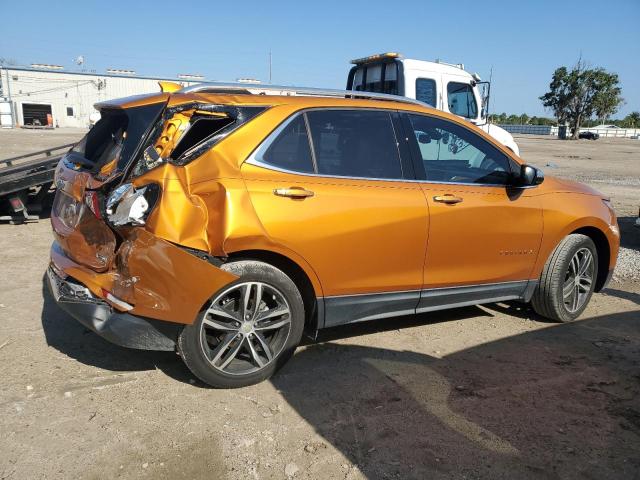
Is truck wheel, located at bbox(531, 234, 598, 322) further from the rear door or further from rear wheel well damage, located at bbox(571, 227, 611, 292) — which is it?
the rear door

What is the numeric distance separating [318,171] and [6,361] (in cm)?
255

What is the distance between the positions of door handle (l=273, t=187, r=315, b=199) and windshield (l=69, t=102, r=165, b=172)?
91 centimetres

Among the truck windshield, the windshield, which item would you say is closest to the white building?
the truck windshield

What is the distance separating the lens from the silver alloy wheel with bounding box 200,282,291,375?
328cm

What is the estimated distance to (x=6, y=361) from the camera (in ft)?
12.1

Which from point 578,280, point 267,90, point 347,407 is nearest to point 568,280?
point 578,280

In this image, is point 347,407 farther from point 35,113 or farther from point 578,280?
point 35,113

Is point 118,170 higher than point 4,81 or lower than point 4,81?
lower

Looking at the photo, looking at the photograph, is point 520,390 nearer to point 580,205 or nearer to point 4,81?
point 580,205

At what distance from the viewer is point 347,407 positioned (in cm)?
324

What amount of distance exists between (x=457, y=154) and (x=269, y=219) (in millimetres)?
1953

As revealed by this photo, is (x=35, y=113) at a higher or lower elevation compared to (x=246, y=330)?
higher

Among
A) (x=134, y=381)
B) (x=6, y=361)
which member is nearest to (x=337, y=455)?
(x=134, y=381)

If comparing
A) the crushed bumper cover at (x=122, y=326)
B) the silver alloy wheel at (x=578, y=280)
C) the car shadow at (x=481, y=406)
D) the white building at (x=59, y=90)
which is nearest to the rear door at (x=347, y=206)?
the car shadow at (x=481, y=406)
